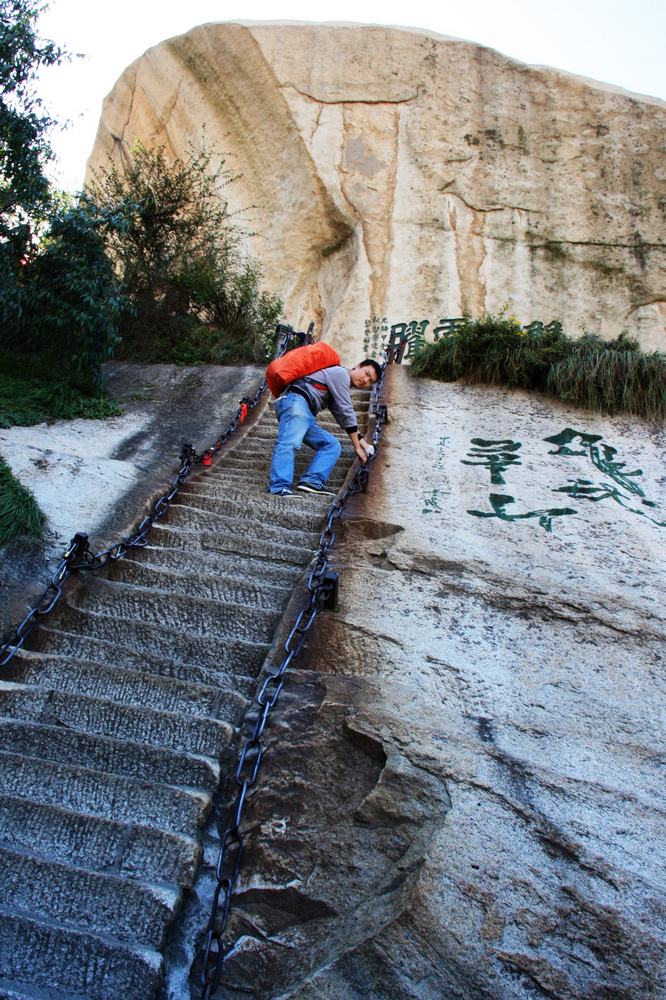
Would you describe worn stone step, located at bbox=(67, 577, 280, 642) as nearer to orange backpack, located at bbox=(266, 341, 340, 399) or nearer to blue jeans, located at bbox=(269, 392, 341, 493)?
blue jeans, located at bbox=(269, 392, 341, 493)

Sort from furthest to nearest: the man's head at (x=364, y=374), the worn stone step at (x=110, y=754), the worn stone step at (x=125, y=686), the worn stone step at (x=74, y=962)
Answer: the man's head at (x=364, y=374) → the worn stone step at (x=125, y=686) → the worn stone step at (x=110, y=754) → the worn stone step at (x=74, y=962)

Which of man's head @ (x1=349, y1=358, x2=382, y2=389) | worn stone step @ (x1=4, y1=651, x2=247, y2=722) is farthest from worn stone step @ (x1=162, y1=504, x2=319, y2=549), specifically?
man's head @ (x1=349, y1=358, x2=382, y2=389)

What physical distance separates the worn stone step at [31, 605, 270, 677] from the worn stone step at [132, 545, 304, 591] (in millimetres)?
580

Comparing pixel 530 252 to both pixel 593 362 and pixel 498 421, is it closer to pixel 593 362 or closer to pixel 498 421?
pixel 593 362

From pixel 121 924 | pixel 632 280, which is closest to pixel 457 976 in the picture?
pixel 121 924

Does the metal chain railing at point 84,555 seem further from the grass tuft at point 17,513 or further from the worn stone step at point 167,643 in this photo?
the grass tuft at point 17,513

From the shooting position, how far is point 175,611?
11.9 feet

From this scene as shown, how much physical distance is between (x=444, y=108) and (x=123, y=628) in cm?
1084

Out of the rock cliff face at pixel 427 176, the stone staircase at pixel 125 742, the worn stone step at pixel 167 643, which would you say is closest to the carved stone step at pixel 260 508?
the stone staircase at pixel 125 742

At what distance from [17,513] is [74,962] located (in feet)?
8.40

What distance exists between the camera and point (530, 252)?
10.1 metres

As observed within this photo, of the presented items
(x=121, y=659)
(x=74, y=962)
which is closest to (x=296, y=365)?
(x=121, y=659)

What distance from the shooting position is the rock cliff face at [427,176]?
990 centimetres

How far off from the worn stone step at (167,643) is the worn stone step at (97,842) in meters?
0.92
